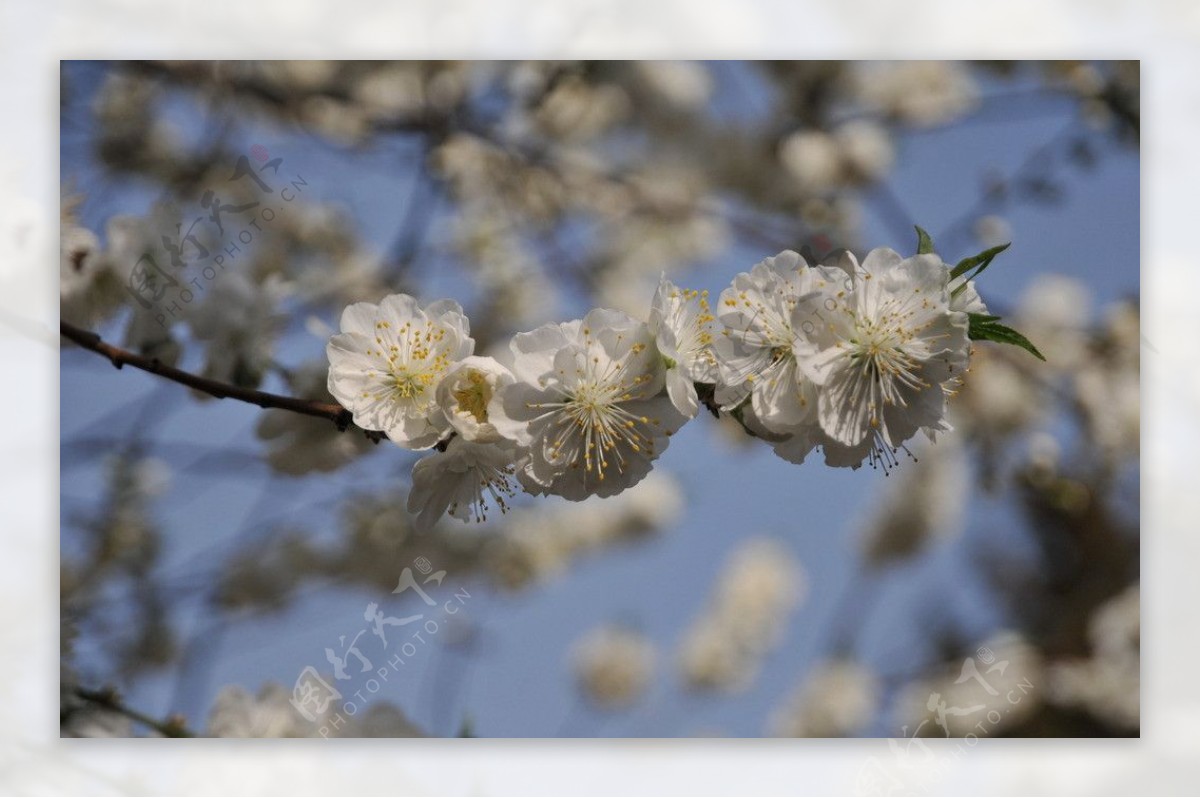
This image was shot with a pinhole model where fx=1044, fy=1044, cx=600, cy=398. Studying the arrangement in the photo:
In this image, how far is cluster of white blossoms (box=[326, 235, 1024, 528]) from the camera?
0.84 m

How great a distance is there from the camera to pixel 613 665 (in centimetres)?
165

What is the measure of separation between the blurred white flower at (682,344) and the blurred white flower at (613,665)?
85cm

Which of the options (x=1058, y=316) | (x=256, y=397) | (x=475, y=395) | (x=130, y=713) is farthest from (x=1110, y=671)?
(x=130, y=713)

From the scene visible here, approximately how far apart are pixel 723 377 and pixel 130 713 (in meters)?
1.29

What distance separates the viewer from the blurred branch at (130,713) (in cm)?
166

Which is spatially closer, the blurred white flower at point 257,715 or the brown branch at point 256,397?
the brown branch at point 256,397

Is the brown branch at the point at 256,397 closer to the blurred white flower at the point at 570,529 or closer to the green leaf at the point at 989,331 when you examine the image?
the green leaf at the point at 989,331

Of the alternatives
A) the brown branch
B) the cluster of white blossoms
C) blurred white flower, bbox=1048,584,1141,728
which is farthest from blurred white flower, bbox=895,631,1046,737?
the brown branch

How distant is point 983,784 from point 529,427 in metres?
1.21

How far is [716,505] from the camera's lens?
166cm

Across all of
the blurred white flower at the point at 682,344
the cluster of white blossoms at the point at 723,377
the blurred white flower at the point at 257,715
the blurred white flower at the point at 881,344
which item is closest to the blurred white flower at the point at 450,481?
the cluster of white blossoms at the point at 723,377

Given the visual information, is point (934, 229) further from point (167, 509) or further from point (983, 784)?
point (167, 509)

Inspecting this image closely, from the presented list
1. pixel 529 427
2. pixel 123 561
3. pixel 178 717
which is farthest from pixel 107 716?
pixel 529 427

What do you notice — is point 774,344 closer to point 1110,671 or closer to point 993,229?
point 993,229
